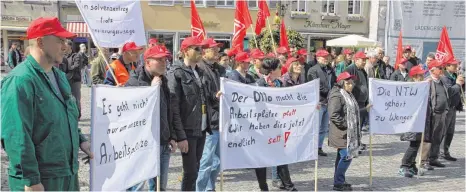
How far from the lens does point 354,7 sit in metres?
31.0

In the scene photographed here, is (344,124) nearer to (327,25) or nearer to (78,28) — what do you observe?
(78,28)

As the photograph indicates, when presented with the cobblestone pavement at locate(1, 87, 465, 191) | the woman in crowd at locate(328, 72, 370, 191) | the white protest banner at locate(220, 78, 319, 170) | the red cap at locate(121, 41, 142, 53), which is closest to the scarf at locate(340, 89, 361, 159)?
the woman in crowd at locate(328, 72, 370, 191)

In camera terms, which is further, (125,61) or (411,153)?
(411,153)

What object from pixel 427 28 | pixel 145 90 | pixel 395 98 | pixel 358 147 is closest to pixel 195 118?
pixel 145 90

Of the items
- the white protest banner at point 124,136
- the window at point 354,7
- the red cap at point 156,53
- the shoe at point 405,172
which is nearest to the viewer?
the white protest banner at point 124,136

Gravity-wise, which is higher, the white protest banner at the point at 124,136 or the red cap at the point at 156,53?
the red cap at the point at 156,53

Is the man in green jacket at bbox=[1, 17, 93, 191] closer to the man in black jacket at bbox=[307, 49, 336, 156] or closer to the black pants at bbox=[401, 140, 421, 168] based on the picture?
the black pants at bbox=[401, 140, 421, 168]

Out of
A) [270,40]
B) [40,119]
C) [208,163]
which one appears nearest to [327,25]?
[270,40]

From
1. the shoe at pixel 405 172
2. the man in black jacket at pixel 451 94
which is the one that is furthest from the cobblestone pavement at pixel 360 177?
the man in black jacket at pixel 451 94

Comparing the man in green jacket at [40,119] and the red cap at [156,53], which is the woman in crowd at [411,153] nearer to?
the red cap at [156,53]

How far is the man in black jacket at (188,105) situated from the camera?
17.4ft

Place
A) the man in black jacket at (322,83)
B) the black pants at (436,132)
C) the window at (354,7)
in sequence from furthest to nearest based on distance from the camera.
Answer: the window at (354,7), the man in black jacket at (322,83), the black pants at (436,132)

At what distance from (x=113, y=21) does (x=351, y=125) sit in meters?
3.46

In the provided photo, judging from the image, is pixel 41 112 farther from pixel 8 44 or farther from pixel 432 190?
pixel 8 44
